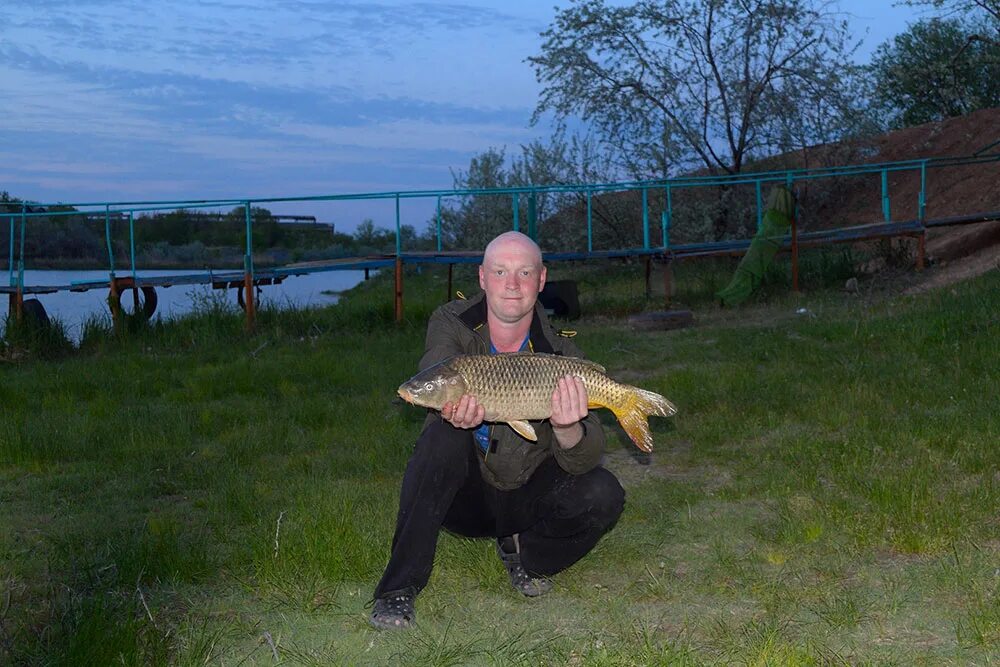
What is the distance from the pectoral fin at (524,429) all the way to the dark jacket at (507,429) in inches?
10.8

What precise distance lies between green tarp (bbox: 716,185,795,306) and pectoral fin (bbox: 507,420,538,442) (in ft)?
39.0

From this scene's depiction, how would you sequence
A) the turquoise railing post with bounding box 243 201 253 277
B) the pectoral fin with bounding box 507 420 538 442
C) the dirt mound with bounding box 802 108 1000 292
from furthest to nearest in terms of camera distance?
the dirt mound with bounding box 802 108 1000 292
the turquoise railing post with bounding box 243 201 253 277
the pectoral fin with bounding box 507 420 538 442

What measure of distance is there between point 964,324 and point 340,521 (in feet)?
24.2

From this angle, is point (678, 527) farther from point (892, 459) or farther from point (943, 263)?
point (943, 263)

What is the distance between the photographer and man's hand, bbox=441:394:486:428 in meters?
4.00

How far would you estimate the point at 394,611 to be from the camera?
4.33 m

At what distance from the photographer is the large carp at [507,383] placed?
3.97 meters

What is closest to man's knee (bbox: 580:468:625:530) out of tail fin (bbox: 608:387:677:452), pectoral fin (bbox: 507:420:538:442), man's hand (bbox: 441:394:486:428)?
tail fin (bbox: 608:387:677:452)

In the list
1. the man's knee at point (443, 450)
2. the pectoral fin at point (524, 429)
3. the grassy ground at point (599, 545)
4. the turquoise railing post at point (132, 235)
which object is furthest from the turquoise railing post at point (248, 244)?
the pectoral fin at point (524, 429)

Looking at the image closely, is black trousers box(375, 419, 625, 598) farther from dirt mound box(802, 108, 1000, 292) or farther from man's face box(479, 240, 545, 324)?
dirt mound box(802, 108, 1000, 292)

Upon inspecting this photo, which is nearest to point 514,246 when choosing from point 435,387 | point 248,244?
point 435,387

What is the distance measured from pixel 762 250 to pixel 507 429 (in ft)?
40.7

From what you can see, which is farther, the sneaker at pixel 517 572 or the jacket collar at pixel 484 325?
the sneaker at pixel 517 572

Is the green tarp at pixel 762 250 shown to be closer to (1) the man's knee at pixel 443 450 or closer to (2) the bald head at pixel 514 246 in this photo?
(2) the bald head at pixel 514 246
